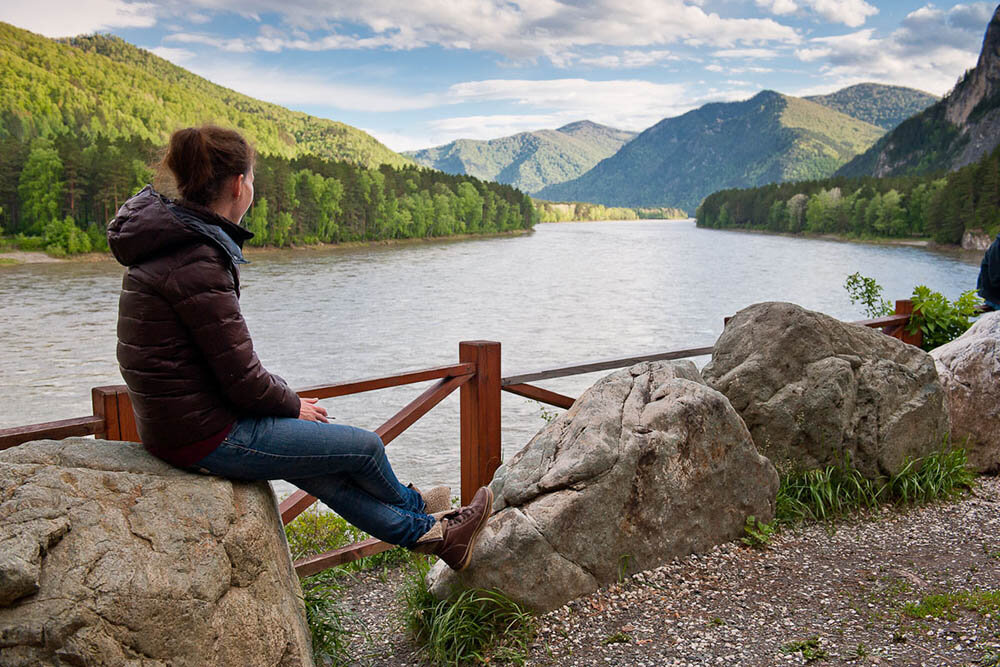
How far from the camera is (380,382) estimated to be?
481cm

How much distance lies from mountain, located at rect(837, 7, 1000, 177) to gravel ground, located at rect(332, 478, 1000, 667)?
131 m

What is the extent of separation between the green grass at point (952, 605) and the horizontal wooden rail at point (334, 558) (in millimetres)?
3073

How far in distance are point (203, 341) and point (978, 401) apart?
6521 millimetres

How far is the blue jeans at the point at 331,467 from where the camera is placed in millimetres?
3139

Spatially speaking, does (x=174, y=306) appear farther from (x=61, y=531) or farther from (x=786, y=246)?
(x=786, y=246)

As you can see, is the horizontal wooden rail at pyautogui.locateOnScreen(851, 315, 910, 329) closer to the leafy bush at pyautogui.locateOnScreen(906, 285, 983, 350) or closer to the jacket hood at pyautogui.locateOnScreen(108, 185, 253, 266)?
the leafy bush at pyautogui.locateOnScreen(906, 285, 983, 350)

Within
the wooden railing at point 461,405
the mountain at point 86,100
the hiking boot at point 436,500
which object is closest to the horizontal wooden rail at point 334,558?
the wooden railing at point 461,405

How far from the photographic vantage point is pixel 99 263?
60156 millimetres

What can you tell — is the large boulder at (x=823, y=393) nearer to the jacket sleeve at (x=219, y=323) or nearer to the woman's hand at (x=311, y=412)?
the woman's hand at (x=311, y=412)

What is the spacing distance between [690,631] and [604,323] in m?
30.6

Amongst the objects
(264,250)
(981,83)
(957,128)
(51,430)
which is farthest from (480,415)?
(981,83)

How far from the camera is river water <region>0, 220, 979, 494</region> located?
19.9m

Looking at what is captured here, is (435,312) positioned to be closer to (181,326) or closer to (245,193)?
(245,193)

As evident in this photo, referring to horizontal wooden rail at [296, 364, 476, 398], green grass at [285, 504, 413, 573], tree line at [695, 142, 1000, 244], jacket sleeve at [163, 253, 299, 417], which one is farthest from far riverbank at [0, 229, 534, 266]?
jacket sleeve at [163, 253, 299, 417]
